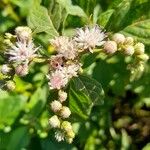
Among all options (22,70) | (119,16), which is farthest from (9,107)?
(119,16)

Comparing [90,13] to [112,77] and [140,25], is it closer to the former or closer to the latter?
[140,25]

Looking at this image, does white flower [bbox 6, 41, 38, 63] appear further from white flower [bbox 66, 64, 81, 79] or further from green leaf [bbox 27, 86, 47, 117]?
green leaf [bbox 27, 86, 47, 117]

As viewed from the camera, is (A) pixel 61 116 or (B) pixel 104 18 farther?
(B) pixel 104 18

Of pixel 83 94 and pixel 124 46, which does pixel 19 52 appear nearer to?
pixel 83 94

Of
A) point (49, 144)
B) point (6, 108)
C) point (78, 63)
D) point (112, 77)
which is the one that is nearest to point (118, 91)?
point (112, 77)

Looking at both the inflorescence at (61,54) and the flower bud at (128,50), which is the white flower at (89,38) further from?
the flower bud at (128,50)

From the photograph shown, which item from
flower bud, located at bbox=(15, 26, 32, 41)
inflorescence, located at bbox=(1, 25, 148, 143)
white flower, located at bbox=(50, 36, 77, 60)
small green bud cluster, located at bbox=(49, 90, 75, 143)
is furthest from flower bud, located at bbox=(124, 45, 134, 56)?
flower bud, located at bbox=(15, 26, 32, 41)

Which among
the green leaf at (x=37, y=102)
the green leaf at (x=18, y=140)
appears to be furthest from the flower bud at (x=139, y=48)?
the green leaf at (x=18, y=140)
